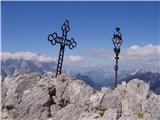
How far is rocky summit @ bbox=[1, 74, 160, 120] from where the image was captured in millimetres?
24828

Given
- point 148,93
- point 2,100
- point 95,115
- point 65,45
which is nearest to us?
point 95,115

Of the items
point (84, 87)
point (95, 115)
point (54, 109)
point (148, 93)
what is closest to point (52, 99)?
point (54, 109)

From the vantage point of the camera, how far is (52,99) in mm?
27672

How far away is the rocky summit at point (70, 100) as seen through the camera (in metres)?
24.8

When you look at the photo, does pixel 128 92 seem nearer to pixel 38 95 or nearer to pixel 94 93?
pixel 94 93

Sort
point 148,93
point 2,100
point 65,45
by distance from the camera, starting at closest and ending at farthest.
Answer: point 148,93 → point 2,100 → point 65,45

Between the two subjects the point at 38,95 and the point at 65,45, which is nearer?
the point at 38,95

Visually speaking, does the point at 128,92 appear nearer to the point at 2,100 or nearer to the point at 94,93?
the point at 94,93

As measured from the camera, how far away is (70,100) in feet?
90.3

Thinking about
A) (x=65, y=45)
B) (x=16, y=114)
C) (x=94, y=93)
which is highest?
(x=65, y=45)

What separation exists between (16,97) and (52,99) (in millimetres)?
2871

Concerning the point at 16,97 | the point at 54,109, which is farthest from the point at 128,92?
the point at 16,97

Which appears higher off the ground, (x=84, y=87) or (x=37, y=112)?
(x=84, y=87)

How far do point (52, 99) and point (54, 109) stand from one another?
91cm
